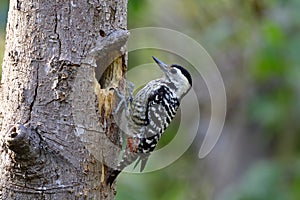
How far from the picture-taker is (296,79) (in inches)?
269

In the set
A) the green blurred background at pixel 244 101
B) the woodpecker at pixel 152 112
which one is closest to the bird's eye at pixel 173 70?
the woodpecker at pixel 152 112

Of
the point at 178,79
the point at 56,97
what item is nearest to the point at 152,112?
the point at 178,79

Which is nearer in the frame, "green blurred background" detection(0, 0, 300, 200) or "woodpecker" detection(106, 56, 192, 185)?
"woodpecker" detection(106, 56, 192, 185)

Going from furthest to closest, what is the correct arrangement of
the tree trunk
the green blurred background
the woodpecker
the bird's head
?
the green blurred background → the bird's head → the woodpecker → the tree trunk

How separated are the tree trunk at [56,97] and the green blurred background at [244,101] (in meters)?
3.10

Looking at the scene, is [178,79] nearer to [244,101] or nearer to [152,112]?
[152,112]

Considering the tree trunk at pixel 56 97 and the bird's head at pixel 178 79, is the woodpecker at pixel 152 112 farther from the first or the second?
the tree trunk at pixel 56 97

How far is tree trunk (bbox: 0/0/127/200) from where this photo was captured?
278 cm

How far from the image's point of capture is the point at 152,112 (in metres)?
3.93

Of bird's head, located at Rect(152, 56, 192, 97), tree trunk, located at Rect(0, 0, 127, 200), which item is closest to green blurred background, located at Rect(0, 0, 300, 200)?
bird's head, located at Rect(152, 56, 192, 97)

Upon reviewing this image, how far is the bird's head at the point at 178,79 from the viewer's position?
13.6 ft

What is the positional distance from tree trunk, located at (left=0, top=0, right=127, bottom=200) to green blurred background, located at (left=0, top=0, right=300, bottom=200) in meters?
3.10

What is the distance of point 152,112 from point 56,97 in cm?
116

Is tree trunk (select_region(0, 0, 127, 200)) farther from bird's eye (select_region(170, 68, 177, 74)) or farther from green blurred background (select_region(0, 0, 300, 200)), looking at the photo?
green blurred background (select_region(0, 0, 300, 200))
